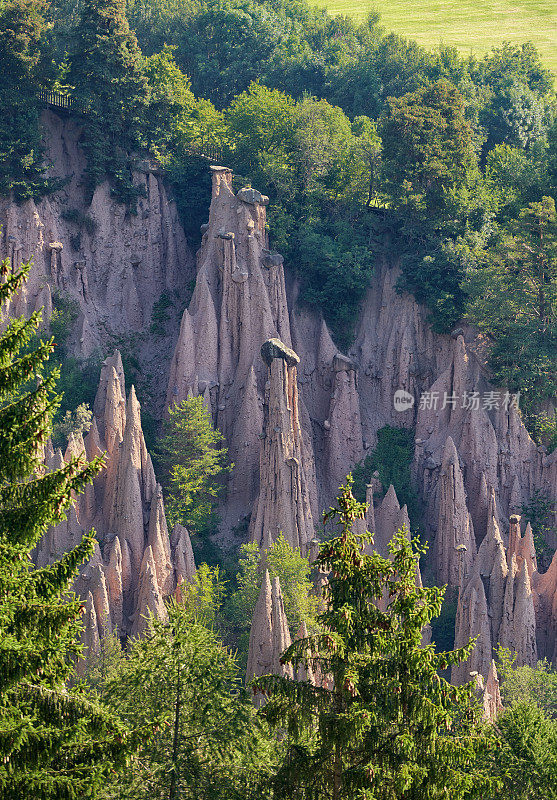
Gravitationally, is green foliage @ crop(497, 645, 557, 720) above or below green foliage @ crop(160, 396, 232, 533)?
below

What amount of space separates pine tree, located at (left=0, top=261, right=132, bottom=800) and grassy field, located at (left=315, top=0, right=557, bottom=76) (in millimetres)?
68854

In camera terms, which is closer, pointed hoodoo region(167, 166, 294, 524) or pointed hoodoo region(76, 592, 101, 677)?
pointed hoodoo region(76, 592, 101, 677)

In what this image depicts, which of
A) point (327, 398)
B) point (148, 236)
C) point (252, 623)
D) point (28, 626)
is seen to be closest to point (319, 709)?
point (28, 626)

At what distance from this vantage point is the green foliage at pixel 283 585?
35.2 m

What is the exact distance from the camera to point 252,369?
138 ft

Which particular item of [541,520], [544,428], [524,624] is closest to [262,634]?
[524,624]

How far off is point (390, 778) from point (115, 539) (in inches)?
787

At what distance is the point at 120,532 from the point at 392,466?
11.8 m

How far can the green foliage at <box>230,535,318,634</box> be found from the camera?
115 ft

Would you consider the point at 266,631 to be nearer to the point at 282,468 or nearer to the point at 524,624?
the point at 282,468

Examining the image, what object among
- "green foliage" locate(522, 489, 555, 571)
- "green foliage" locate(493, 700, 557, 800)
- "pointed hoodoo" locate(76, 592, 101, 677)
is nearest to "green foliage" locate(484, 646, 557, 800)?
"green foliage" locate(493, 700, 557, 800)

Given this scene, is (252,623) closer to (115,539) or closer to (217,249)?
(115,539)

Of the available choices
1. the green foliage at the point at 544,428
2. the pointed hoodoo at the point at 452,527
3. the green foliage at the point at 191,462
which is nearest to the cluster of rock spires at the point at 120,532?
the green foliage at the point at 191,462
